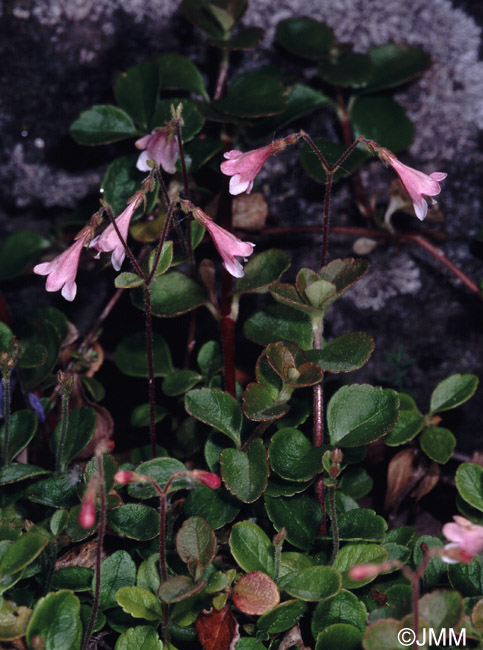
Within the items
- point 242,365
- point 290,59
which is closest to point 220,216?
point 242,365

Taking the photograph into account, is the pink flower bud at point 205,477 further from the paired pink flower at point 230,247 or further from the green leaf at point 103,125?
the green leaf at point 103,125

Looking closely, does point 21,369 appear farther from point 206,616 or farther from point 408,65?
point 408,65

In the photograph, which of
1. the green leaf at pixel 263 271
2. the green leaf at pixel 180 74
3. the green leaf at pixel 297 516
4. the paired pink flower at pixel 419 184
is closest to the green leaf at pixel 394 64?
the green leaf at pixel 180 74

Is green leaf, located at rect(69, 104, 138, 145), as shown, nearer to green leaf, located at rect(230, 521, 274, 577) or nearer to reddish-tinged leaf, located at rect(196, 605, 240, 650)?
green leaf, located at rect(230, 521, 274, 577)

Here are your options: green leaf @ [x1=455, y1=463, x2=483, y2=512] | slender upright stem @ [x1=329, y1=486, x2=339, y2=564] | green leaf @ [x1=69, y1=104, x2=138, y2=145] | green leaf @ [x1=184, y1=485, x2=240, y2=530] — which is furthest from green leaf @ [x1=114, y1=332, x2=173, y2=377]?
green leaf @ [x1=455, y1=463, x2=483, y2=512]

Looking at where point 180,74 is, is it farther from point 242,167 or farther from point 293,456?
point 293,456

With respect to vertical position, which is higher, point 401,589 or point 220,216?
point 220,216

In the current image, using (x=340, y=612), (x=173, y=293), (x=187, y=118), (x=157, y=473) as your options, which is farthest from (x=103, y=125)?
(x=340, y=612)
